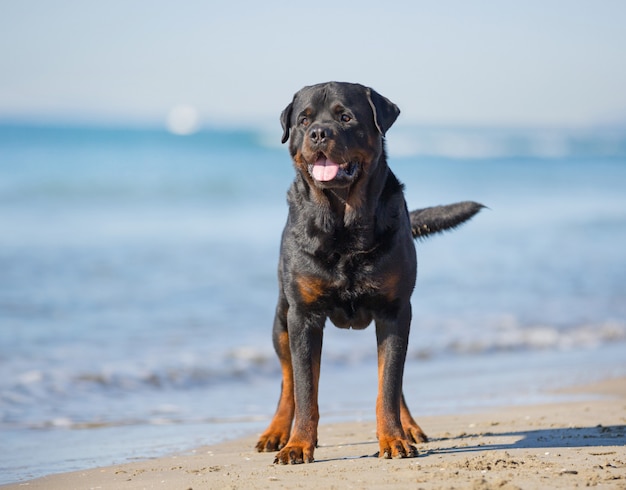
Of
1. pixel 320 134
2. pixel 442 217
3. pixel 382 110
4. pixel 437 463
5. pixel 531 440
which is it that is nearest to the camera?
pixel 437 463

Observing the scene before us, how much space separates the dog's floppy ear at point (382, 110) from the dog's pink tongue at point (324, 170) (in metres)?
0.29

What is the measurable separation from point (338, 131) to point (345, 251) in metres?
0.53

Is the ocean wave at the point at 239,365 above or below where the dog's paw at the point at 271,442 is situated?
above

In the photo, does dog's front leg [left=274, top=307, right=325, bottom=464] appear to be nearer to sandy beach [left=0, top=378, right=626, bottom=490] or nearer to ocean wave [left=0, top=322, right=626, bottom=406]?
sandy beach [left=0, top=378, right=626, bottom=490]

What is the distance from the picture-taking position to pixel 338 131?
4316 millimetres

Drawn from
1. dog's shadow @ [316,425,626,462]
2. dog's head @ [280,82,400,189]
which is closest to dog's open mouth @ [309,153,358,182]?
dog's head @ [280,82,400,189]

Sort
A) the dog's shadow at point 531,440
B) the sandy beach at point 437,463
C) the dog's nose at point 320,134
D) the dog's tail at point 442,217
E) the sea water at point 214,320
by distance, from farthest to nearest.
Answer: the sea water at point 214,320 → the dog's tail at point 442,217 → the dog's shadow at point 531,440 → the dog's nose at point 320,134 → the sandy beach at point 437,463

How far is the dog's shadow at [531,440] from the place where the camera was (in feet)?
15.1

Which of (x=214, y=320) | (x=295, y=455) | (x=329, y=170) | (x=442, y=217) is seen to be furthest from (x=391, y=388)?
(x=214, y=320)

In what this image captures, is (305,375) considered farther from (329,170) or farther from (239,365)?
(239,365)

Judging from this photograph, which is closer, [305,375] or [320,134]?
[320,134]

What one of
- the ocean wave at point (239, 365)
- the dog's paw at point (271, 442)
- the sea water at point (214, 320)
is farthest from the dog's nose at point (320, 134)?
the ocean wave at point (239, 365)

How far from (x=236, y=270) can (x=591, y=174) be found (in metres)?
26.1

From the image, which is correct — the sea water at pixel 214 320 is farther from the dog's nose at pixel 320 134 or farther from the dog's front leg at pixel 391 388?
the dog's nose at pixel 320 134
